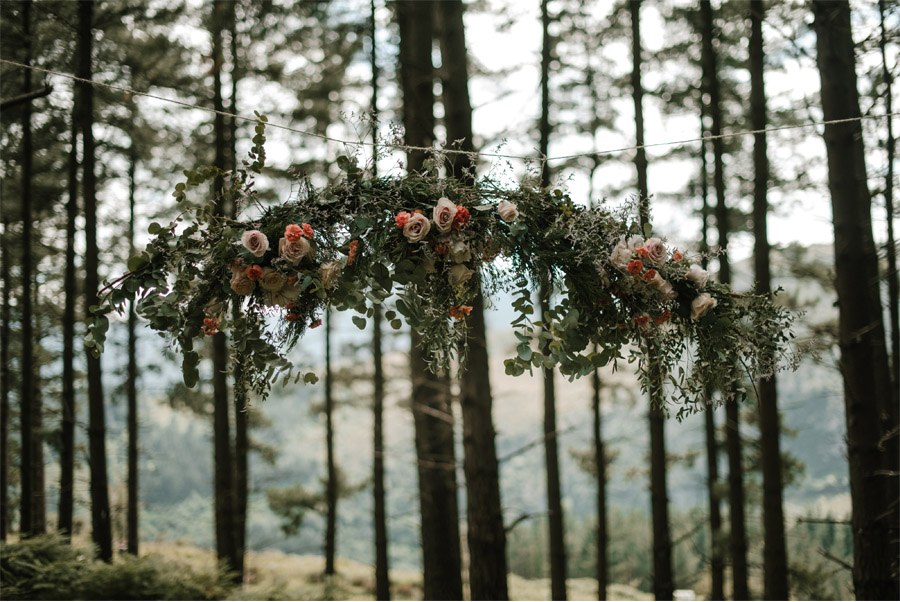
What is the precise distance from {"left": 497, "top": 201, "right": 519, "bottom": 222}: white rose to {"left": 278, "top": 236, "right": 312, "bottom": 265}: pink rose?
771mm

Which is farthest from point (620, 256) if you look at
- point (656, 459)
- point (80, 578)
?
point (656, 459)

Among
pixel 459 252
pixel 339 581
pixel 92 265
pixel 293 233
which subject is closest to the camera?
pixel 293 233

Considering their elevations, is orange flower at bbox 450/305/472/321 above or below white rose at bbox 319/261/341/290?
below

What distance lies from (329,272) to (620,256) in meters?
1.14

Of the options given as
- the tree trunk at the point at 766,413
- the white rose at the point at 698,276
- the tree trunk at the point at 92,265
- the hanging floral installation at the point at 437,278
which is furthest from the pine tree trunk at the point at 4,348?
the white rose at the point at 698,276

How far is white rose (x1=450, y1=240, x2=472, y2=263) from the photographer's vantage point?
8.96 feet

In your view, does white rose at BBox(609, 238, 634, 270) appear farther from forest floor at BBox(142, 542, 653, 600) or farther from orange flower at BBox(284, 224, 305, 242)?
forest floor at BBox(142, 542, 653, 600)

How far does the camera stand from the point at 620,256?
9.20 feet

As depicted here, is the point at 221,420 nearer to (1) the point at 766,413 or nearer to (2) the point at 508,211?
(1) the point at 766,413

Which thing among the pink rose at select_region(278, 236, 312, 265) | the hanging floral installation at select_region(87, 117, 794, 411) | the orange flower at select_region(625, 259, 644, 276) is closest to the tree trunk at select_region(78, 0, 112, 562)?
the hanging floral installation at select_region(87, 117, 794, 411)

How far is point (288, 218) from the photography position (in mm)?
2787

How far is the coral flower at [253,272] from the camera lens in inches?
104

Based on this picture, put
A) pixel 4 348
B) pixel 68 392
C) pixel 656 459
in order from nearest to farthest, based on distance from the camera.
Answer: pixel 656 459, pixel 68 392, pixel 4 348

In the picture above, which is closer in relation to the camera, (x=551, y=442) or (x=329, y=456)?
(x=551, y=442)
